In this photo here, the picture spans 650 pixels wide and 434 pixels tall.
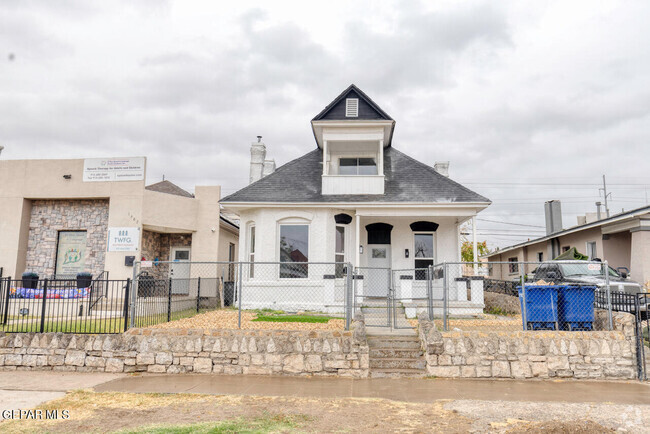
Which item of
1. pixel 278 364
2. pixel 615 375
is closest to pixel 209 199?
pixel 278 364

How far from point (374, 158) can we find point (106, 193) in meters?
10.4

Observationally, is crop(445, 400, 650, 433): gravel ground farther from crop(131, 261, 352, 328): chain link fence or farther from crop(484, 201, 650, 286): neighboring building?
crop(484, 201, 650, 286): neighboring building

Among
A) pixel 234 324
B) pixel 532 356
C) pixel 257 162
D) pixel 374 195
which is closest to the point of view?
pixel 532 356

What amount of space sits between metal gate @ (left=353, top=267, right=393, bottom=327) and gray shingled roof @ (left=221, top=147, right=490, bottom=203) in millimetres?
2673

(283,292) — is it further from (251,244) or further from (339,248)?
(339,248)

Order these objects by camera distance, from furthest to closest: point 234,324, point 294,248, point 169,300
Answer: point 294,248 → point 169,300 → point 234,324

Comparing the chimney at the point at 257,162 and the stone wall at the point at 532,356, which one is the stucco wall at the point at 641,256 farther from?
the chimney at the point at 257,162

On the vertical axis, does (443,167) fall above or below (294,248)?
above

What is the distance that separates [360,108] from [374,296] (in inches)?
285

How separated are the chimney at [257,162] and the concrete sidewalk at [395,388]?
37.3ft

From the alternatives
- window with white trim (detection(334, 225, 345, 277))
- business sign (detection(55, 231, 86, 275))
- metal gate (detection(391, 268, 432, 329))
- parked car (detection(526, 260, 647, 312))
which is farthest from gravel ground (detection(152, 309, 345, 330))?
business sign (detection(55, 231, 86, 275))

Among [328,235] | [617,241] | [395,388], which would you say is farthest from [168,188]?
[617,241]

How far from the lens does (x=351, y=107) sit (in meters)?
15.8

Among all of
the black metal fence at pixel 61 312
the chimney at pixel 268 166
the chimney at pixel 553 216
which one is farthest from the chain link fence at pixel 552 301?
the chimney at pixel 553 216
